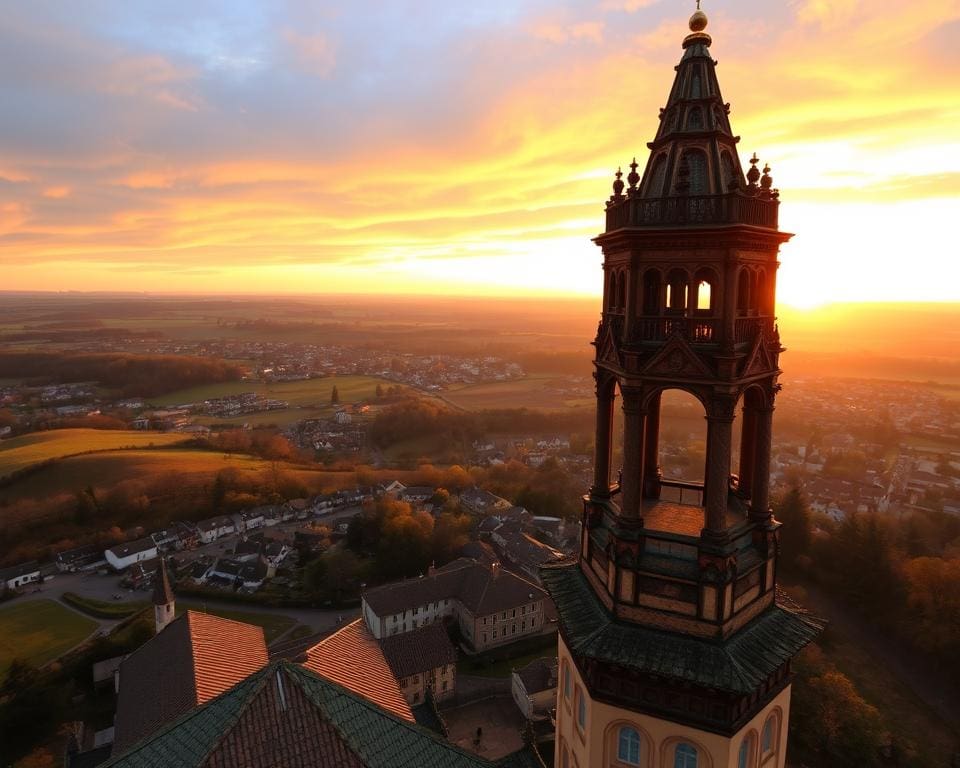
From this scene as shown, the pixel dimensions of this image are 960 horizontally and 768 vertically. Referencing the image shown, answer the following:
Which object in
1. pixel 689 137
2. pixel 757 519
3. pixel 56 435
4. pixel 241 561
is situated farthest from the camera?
pixel 56 435

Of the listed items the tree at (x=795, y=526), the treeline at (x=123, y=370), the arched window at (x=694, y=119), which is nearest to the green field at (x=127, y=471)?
the tree at (x=795, y=526)

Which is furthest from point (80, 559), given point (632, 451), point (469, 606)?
A: point (632, 451)

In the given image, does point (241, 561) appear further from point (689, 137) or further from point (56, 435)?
point (56, 435)

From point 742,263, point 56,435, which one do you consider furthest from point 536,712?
point 56,435

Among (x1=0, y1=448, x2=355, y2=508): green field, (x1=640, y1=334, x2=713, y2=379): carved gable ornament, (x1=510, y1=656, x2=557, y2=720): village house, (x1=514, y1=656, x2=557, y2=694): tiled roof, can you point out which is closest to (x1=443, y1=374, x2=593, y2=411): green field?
(x1=0, y1=448, x2=355, y2=508): green field

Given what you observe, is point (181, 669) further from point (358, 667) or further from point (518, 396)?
point (518, 396)

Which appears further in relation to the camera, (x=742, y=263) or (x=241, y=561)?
(x=241, y=561)
